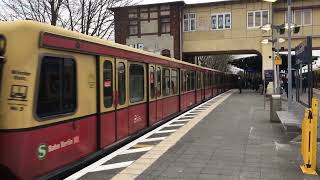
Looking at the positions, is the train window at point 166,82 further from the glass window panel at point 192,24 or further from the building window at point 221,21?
the glass window panel at point 192,24

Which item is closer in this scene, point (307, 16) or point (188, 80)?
point (188, 80)

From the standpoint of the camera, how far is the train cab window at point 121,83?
403 inches

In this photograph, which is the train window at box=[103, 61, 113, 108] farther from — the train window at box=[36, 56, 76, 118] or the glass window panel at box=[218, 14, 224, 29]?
the glass window panel at box=[218, 14, 224, 29]

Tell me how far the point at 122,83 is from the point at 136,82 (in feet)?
4.84

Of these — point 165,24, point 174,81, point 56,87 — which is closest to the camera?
point 56,87

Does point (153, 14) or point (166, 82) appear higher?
point (153, 14)

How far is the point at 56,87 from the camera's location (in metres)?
7.14

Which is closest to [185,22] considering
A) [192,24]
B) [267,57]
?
[192,24]

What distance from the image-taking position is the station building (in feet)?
132

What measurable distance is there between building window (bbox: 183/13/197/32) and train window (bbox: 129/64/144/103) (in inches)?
1223

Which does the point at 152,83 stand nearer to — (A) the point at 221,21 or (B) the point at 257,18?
(B) the point at 257,18

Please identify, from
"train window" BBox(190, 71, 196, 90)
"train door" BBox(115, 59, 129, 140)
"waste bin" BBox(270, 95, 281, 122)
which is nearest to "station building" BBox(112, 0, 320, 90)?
"train window" BBox(190, 71, 196, 90)

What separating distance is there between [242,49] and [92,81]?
112 ft

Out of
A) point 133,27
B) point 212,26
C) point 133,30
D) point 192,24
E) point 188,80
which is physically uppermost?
point 192,24
